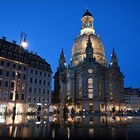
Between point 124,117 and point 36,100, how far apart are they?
43.9 meters

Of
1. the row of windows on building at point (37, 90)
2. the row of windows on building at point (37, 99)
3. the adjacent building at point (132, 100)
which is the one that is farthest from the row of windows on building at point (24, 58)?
Answer: the adjacent building at point (132, 100)

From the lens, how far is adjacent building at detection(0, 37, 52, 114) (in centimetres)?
6888

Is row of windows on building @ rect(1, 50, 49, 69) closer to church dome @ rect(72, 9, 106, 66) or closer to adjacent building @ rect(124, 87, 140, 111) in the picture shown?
church dome @ rect(72, 9, 106, 66)

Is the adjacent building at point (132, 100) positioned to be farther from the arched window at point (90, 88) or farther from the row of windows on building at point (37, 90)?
the row of windows on building at point (37, 90)

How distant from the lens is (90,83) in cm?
10656

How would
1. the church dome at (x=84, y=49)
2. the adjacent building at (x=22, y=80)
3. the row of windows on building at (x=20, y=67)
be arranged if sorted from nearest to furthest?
the adjacent building at (x=22, y=80)
the row of windows on building at (x=20, y=67)
the church dome at (x=84, y=49)

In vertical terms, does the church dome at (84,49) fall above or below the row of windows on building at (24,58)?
above

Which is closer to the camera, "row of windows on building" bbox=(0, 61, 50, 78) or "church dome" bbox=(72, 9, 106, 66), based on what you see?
"row of windows on building" bbox=(0, 61, 50, 78)

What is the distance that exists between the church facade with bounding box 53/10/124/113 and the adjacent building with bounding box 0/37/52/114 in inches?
902

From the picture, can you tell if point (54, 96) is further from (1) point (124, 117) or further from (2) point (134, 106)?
(2) point (134, 106)

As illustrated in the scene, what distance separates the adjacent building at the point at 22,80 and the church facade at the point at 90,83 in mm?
22909

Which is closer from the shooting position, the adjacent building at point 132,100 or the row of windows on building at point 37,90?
the row of windows on building at point 37,90

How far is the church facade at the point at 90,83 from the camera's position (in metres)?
104

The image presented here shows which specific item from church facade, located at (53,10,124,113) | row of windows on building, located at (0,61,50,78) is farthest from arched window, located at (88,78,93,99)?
row of windows on building, located at (0,61,50,78)
